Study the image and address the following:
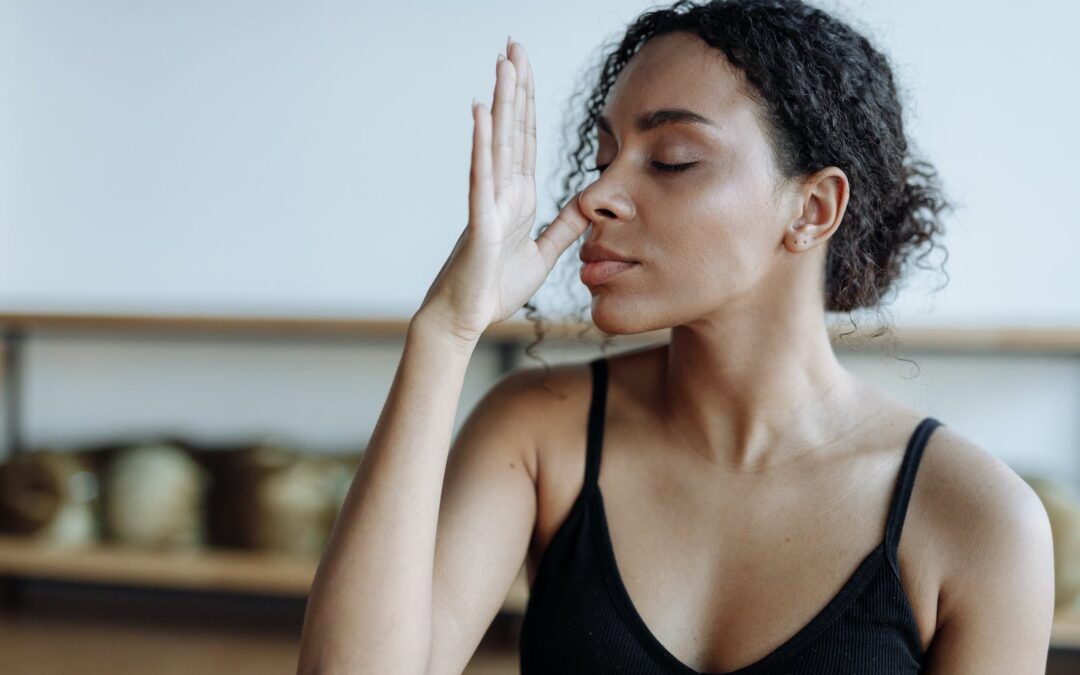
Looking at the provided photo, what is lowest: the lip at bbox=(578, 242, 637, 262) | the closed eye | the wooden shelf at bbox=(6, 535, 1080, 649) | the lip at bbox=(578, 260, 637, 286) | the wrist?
the wooden shelf at bbox=(6, 535, 1080, 649)

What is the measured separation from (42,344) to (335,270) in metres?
0.94

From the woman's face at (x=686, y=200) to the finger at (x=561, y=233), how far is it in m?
0.05

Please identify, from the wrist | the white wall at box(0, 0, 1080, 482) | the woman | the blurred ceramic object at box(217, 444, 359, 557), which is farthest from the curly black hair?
the blurred ceramic object at box(217, 444, 359, 557)

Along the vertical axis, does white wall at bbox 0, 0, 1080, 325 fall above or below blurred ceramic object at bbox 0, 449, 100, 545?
above

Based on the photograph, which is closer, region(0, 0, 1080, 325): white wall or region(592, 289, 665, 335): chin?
region(592, 289, 665, 335): chin

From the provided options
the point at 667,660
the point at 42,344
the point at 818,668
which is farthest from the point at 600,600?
the point at 42,344

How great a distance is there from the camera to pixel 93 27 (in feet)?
9.93

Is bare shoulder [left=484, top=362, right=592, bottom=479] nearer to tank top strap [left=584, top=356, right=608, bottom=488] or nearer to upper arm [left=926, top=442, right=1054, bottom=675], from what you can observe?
tank top strap [left=584, top=356, right=608, bottom=488]

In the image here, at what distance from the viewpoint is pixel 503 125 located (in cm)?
106

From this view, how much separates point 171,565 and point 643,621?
1.75 metres

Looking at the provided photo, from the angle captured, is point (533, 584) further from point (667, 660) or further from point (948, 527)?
point (948, 527)

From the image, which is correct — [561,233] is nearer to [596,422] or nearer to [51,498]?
[596,422]

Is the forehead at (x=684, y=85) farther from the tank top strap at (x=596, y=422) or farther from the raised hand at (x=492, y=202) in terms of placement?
the tank top strap at (x=596, y=422)

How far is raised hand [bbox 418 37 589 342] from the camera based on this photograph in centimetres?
105
